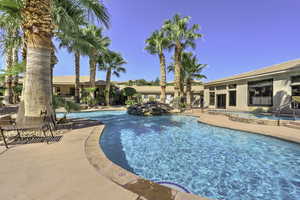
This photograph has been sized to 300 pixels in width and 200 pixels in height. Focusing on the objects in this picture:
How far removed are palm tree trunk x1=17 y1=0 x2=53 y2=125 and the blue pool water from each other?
3.24m

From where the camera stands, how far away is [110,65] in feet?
72.6

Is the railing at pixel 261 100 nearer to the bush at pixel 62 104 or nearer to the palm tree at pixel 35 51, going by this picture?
the bush at pixel 62 104

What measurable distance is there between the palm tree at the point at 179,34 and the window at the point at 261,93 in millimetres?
7791

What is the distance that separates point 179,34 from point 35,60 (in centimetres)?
1340

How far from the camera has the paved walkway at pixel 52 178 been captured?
2.01 m

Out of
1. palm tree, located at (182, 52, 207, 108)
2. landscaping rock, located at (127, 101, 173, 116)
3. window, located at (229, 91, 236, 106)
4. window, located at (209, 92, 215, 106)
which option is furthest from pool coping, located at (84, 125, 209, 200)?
window, located at (209, 92, 215, 106)

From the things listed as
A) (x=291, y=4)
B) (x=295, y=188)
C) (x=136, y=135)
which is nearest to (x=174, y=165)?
(x=295, y=188)

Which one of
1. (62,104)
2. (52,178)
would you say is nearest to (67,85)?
(62,104)

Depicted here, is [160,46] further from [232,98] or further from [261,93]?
[261,93]

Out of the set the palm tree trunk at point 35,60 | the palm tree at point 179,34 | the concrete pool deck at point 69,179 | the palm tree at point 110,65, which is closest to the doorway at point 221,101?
the palm tree at point 179,34

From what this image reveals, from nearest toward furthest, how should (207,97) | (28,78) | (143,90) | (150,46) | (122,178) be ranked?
(122,178)
(28,78)
(150,46)
(207,97)
(143,90)

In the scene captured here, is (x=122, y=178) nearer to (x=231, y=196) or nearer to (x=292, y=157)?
(x=231, y=196)

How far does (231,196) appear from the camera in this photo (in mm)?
2742

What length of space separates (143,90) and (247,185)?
2707cm
